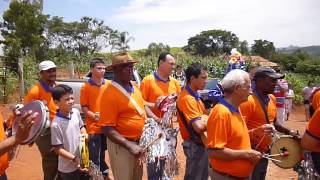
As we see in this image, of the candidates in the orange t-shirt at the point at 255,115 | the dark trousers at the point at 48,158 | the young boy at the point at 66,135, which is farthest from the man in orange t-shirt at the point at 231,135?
the dark trousers at the point at 48,158

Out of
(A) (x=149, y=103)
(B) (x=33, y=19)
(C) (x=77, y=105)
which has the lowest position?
(C) (x=77, y=105)

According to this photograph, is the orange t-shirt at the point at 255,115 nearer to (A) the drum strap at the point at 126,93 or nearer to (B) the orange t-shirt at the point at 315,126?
(B) the orange t-shirt at the point at 315,126

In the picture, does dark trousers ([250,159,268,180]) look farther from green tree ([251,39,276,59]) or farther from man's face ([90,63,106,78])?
green tree ([251,39,276,59])

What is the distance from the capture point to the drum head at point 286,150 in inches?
178

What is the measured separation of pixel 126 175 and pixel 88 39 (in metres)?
52.7

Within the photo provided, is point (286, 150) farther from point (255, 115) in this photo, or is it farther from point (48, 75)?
point (48, 75)

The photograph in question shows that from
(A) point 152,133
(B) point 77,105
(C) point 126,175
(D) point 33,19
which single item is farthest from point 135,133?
(D) point 33,19

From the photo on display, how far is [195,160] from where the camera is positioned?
5.08 m

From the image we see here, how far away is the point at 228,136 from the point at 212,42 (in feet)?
241

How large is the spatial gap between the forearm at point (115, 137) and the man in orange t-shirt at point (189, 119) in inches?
31.7

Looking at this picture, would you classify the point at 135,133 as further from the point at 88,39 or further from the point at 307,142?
the point at 88,39

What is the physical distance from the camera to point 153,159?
15.8 feet

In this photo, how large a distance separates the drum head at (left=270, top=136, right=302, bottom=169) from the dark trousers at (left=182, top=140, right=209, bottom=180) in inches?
34.7

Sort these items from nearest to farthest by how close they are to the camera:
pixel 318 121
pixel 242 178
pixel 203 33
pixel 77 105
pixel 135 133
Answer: pixel 242 178 < pixel 318 121 < pixel 135 133 < pixel 77 105 < pixel 203 33
